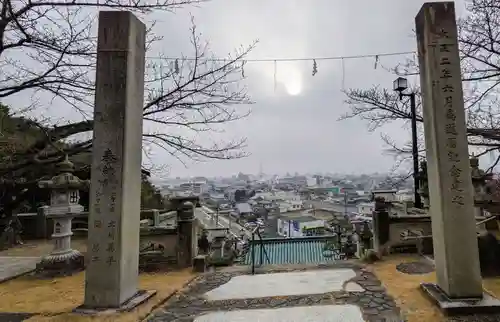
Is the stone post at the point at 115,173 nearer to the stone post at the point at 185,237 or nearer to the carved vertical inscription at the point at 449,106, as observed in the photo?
the stone post at the point at 185,237

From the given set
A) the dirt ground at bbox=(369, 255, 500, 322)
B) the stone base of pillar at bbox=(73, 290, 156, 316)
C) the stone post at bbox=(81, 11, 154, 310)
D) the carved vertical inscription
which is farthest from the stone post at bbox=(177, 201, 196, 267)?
the carved vertical inscription

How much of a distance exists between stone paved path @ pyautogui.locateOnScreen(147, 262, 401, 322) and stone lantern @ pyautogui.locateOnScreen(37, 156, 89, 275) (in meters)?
3.85

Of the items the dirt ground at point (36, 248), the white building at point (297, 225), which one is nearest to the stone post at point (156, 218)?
the dirt ground at point (36, 248)

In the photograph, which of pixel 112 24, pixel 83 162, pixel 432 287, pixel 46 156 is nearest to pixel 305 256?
pixel 432 287

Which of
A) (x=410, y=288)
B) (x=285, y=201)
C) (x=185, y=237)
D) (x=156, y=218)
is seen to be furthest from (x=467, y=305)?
(x=285, y=201)

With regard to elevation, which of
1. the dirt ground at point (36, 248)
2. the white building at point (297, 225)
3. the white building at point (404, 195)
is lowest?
the white building at point (297, 225)

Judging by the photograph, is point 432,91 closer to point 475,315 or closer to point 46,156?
point 475,315

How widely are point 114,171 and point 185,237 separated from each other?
3816mm

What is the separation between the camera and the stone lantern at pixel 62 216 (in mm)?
8609

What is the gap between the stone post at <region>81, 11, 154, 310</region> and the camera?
548cm

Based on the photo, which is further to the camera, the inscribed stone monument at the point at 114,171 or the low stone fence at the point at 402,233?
the low stone fence at the point at 402,233

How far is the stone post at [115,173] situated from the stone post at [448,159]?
5.24 m

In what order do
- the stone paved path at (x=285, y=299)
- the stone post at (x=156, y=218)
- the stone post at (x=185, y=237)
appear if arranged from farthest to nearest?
the stone post at (x=156, y=218)
the stone post at (x=185, y=237)
the stone paved path at (x=285, y=299)

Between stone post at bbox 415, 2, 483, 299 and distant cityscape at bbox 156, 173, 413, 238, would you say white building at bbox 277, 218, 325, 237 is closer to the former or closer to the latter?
distant cityscape at bbox 156, 173, 413, 238
